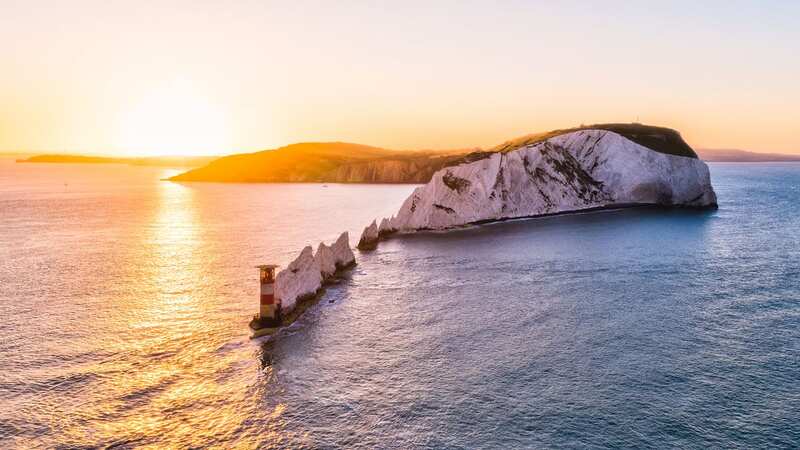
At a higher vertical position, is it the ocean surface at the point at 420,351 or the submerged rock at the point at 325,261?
the submerged rock at the point at 325,261

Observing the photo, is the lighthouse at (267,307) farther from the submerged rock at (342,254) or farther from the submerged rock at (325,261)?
the submerged rock at (342,254)

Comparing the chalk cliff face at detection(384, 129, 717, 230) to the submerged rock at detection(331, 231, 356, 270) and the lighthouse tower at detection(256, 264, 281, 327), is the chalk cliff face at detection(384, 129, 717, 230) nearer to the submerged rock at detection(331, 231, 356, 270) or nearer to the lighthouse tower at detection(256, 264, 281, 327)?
the submerged rock at detection(331, 231, 356, 270)

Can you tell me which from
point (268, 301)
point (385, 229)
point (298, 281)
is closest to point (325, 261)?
point (298, 281)

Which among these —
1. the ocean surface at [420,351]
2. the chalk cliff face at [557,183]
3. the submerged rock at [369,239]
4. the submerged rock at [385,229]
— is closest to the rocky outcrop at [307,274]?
the ocean surface at [420,351]

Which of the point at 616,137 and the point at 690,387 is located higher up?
the point at 616,137

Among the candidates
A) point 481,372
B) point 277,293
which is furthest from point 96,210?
point 481,372

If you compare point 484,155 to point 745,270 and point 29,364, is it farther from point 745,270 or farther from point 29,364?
point 29,364

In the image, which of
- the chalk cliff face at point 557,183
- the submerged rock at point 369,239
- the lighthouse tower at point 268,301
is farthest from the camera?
the chalk cliff face at point 557,183
